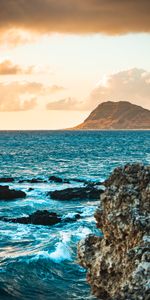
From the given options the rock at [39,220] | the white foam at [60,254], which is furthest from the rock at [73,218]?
the white foam at [60,254]

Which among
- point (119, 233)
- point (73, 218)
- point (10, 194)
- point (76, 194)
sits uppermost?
point (119, 233)

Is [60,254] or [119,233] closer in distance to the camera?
[119,233]

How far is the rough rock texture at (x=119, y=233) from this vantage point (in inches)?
498

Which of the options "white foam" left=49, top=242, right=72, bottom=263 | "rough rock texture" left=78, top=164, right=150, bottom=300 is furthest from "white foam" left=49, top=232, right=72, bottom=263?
"rough rock texture" left=78, top=164, right=150, bottom=300

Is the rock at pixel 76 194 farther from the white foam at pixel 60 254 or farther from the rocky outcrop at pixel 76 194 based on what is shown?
the white foam at pixel 60 254

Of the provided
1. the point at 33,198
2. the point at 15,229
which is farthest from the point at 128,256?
the point at 33,198

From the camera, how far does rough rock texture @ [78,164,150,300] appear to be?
41.5 feet

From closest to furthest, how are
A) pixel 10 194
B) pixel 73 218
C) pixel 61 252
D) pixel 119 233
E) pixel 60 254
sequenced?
1. pixel 119 233
2. pixel 60 254
3. pixel 61 252
4. pixel 73 218
5. pixel 10 194

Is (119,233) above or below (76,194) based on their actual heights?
above

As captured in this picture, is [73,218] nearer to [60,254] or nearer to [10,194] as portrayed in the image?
[60,254]

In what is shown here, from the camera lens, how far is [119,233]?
44.2 feet

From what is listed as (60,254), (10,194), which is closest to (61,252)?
(60,254)

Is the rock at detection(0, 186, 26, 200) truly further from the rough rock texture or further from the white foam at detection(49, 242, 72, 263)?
the rough rock texture

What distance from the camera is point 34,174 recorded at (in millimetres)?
73375
